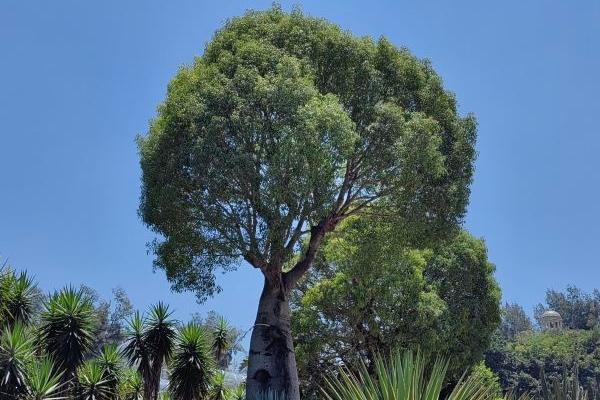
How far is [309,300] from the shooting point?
25906mm

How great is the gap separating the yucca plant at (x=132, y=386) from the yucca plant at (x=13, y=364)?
640 cm

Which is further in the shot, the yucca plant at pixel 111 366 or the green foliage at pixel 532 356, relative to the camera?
the green foliage at pixel 532 356

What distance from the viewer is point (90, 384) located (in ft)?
65.4

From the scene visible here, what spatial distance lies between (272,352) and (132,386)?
28.0ft

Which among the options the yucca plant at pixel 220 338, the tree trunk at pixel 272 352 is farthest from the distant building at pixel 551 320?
the tree trunk at pixel 272 352

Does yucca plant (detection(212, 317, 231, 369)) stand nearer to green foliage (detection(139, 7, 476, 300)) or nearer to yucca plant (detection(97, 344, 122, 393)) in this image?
yucca plant (detection(97, 344, 122, 393))

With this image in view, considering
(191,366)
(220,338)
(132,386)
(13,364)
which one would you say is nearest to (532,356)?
(220,338)

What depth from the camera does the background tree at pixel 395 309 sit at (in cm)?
2478

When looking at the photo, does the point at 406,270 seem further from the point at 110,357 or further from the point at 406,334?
the point at 110,357

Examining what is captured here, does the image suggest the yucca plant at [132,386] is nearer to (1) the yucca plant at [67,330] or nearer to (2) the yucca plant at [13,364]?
(1) the yucca plant at [67,330]

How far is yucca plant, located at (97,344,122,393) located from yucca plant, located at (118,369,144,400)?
101 cm

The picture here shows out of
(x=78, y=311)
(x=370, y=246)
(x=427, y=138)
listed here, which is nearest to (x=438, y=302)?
(x=370, y=246)

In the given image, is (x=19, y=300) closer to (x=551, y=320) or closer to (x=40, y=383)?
(x=40, y=383)

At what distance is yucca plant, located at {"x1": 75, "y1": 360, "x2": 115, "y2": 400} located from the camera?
1977 centimetres
